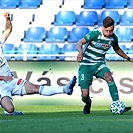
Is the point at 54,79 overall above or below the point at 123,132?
below

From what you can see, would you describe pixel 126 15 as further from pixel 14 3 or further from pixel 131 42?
pixel 14 3

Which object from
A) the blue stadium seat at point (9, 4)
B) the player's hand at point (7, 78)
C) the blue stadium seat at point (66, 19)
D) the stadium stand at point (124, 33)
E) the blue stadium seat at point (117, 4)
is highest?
the player's hand at point (7, 78)

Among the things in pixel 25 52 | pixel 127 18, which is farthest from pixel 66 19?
pixel 25 52

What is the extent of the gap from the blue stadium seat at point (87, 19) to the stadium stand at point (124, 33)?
0.78 m

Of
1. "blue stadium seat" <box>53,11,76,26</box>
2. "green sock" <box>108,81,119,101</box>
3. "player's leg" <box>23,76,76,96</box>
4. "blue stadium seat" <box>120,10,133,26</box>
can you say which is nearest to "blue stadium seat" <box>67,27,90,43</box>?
"blue stadium seat" <box>53,11,76,26</box>

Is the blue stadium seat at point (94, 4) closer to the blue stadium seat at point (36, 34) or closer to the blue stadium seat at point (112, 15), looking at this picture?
the blue stadium seat at point (112, 15)

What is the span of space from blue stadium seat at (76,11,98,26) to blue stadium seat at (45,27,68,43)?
53 cm

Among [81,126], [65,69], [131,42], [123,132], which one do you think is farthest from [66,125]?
[131,42]

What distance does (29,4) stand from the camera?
1931 cm

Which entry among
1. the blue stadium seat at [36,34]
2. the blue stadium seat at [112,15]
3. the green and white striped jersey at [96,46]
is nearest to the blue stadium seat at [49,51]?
the blue stadium seat at [36,34]

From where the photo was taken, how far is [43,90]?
1129 cm

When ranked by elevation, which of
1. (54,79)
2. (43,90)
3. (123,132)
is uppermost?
(123,132)

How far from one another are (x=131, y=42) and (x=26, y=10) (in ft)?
11.4

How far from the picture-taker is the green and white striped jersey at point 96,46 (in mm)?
11320
